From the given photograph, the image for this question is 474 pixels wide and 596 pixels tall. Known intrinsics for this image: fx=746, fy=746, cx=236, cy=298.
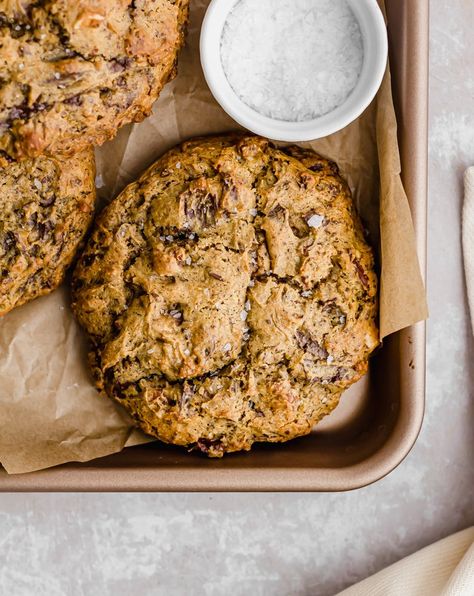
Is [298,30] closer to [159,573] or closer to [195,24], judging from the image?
[195,24]

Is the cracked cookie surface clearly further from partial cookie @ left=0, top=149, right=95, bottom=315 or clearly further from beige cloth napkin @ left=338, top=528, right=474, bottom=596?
beige cloth napkin @ left=338, top=528, right=474, bottom=596

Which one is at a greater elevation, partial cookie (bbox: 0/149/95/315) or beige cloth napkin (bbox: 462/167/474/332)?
partial cookie (bbox: 0/149/95/315)

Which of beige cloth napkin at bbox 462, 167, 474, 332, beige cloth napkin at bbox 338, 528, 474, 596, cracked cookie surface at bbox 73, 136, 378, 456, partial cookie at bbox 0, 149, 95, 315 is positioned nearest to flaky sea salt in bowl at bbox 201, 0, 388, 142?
cracked cookie surface at bbox 73, 136, 378, 456

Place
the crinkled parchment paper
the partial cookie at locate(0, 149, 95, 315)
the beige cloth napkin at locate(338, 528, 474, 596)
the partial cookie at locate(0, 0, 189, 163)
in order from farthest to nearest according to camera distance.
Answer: the beige cloth napkin at locate(338, 528, 474, 596) < the crinkled parchment paper < the partial cookie at locate(0, 149, 95, 315) < the partial cookie at locate(0, 0, 189, 163)

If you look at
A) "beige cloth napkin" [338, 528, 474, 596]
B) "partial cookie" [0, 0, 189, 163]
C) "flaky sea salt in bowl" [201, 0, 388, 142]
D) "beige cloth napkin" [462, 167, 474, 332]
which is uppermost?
"partial cookie" [0, 0, 189, 163]

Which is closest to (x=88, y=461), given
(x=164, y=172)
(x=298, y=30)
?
(x=164, y=172)
